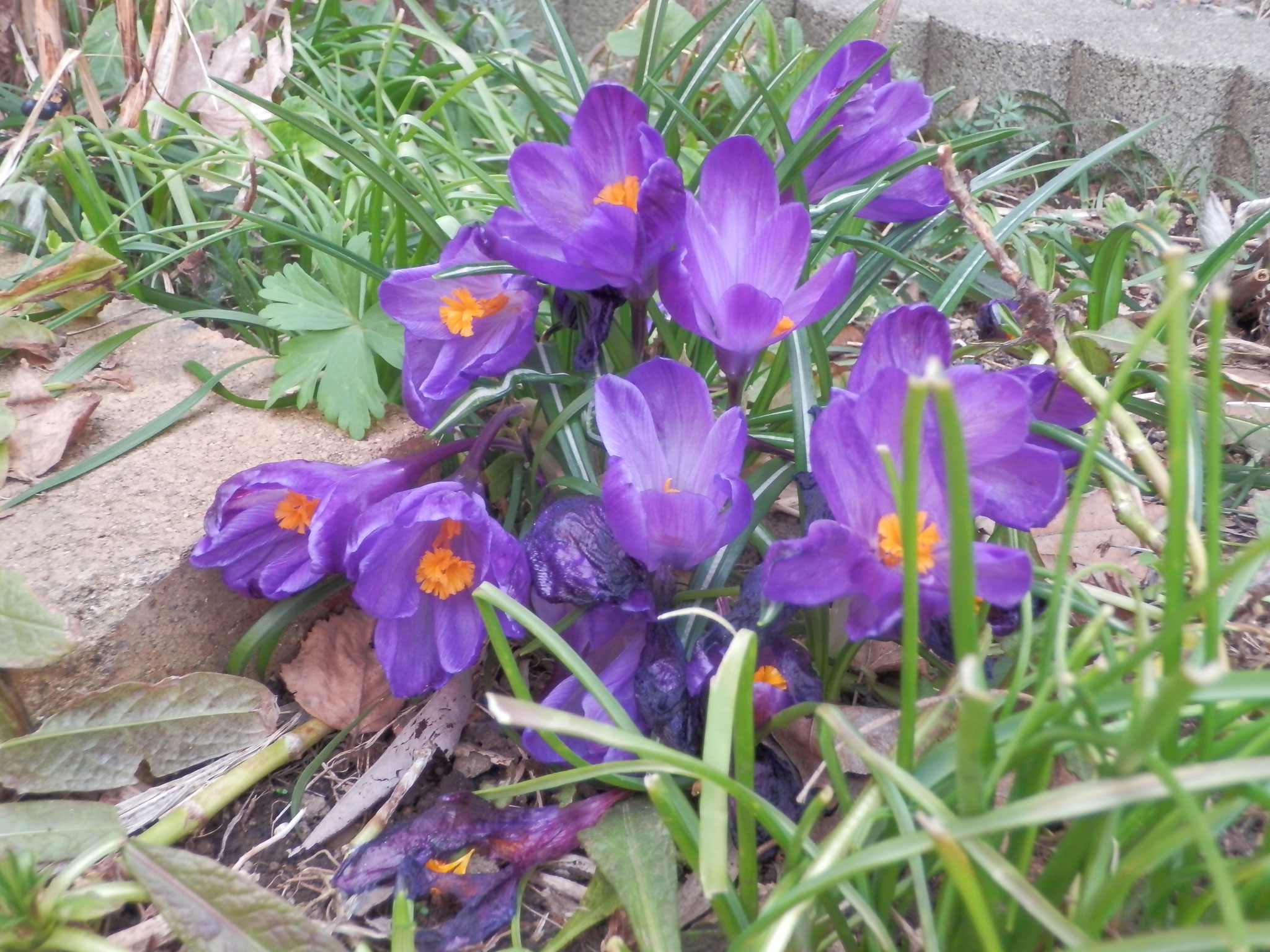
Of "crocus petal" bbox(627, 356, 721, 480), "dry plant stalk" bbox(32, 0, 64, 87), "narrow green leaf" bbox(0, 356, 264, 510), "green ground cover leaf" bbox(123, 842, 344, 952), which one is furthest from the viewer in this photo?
"dry plant stalk" bbox(32, 0, 64, 87)

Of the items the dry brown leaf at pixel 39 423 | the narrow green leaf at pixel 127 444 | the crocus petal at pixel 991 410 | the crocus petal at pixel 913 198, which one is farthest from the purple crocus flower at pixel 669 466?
the dry brown leaf at pixel 39 423

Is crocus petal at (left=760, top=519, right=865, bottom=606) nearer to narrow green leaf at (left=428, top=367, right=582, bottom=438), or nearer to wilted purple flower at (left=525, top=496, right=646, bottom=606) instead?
wilted purple flower at (left=525, top=496, right=646, bottom=606)

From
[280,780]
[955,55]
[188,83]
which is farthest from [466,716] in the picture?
[955,55]

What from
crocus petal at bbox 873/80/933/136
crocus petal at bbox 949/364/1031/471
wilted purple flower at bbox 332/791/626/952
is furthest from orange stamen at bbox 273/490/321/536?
crocus petal at bbox 873/80/933/136

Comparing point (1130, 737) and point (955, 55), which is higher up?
point (955, 55)

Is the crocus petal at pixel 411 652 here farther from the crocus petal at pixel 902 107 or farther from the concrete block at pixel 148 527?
the crocus petal at pixel 902 107

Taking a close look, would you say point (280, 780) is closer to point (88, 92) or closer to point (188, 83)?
point (88, 92)

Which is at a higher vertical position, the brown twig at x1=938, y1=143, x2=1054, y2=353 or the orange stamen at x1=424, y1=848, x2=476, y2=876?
the brown twig at x1=938, y1=143, x2=1054, y2=353
